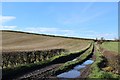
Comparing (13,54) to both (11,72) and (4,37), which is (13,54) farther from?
(4,37)

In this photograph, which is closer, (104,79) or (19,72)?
(104,79)

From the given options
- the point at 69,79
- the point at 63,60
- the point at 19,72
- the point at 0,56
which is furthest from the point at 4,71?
the point at 63,60

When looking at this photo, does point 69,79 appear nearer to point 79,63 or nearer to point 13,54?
point 13,54

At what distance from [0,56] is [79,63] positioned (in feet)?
39.0

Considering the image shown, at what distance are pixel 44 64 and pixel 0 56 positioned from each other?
18.3 ft

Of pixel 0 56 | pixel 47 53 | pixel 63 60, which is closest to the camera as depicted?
pixel 0 56

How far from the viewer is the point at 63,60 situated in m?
45.4

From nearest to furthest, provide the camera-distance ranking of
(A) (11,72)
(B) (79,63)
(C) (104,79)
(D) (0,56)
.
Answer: (C) (104,79) → (A) (11,72) → (D) (0,56) → (B) (79,63)

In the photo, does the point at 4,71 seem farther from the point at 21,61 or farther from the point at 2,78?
the point at 21,61

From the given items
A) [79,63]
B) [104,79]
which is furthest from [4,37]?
[104,79]

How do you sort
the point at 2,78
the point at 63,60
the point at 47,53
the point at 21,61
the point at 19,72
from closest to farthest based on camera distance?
the point at 2,78, the point at 19,72, the point at 21,61, the point at 63,60, the point at 47,53

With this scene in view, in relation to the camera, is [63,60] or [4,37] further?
[4,37]

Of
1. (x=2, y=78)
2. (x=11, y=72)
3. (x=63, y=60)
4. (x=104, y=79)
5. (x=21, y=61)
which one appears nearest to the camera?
(x=104, y=79)

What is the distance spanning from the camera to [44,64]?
36.6 meters
